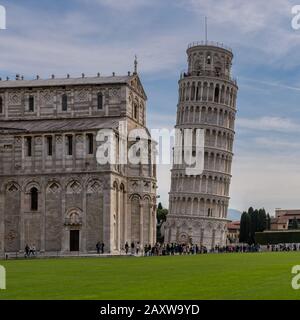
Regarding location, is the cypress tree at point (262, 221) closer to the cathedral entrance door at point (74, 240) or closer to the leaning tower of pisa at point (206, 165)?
the leaning tower of pisa at point (206, 165)

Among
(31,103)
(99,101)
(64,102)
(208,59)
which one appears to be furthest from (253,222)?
(31,103)

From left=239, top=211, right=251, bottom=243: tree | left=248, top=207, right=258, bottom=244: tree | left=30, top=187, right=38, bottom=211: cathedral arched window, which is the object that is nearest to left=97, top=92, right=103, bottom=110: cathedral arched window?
left=30, top=187, right=38, bottom=211: cathedral arched window

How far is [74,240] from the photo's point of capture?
61969mm

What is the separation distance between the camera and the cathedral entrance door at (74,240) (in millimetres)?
61844

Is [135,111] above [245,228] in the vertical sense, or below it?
above

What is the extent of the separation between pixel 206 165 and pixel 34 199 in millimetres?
48448

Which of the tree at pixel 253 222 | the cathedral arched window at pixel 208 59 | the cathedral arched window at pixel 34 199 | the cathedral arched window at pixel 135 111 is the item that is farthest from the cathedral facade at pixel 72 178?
the tree at pixel 253 222

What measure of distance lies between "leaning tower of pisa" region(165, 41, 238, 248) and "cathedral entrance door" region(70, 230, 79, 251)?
1757 inches

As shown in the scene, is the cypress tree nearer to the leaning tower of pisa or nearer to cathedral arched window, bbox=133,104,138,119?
the leaning tower of pisa

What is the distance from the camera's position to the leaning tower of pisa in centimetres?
10706

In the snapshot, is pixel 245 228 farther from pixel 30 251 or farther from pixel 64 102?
pixel 30 251

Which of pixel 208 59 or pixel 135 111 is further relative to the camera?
pixel 208 59
